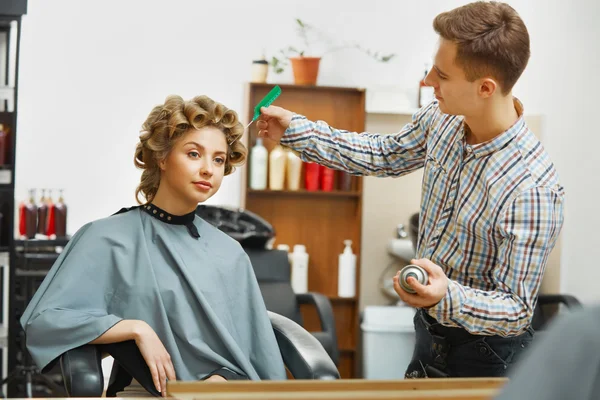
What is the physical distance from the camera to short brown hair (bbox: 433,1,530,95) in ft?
5.76

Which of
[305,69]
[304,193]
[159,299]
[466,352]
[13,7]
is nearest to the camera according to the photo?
[466,352]

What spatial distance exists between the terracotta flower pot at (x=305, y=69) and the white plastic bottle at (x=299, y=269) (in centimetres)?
109

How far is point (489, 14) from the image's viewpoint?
176 cm

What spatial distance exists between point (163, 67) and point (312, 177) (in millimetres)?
1214

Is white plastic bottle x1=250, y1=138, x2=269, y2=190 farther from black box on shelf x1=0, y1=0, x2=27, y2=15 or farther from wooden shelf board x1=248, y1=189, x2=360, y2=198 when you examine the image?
black box on shelf x1=0, y1=0, x2=27, y2=15

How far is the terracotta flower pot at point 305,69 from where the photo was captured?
16.6 feet

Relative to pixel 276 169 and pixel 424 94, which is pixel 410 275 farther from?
pixel 424 94

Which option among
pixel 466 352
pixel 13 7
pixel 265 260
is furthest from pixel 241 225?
pixel 466 352

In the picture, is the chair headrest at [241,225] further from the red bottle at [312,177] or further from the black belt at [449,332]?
the black belt at [449,332]

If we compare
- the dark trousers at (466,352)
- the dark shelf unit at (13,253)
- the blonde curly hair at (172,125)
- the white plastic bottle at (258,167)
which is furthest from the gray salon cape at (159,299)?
the white plastic bottle at (258,167)

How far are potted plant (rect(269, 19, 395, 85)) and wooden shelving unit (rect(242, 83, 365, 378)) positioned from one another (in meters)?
0.09

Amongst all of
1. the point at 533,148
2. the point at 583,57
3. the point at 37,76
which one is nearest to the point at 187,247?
the point at 533,148

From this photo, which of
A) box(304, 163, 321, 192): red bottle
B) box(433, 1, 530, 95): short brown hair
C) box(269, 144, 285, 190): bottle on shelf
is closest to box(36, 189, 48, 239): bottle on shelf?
box(269, 144, 285, 190): bottle on shelf

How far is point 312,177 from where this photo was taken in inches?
200
